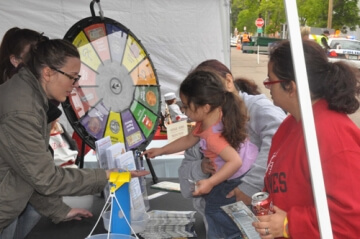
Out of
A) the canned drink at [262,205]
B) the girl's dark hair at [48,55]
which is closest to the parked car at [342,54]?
the canned drink at [262,205]

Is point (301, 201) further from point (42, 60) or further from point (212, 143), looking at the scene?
point (42, 60)

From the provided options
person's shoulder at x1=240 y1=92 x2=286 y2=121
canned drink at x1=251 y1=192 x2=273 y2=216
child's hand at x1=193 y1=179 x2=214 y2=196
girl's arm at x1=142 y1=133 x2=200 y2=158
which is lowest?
child's hand at x1=193 y1=179 x2=214 y2=196

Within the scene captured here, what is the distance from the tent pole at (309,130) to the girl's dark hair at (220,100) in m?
0.87

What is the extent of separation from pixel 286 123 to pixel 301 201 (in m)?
0.32

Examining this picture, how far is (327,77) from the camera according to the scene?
1.22 m

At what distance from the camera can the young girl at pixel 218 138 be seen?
1.77 m

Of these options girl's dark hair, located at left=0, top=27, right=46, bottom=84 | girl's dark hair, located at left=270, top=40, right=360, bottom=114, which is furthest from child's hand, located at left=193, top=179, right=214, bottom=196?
girl's dark hair, located at left=0, top=27, right=46, bottom=84

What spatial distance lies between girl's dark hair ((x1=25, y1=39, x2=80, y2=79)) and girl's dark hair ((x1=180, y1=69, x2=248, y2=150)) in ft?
1.66

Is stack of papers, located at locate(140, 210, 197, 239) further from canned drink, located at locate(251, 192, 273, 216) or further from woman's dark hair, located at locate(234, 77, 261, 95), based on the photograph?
canned drink, located at locate(251, 192, 273, 216)

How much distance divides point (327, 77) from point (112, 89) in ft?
4.97

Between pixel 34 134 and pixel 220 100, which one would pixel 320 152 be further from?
pixel 34 134

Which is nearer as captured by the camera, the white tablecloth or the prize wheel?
the prize wheel

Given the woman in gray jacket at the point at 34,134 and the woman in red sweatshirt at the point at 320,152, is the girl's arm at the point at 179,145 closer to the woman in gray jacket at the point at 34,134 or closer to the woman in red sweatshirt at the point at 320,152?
the woman in gray jacket at the point at 34,134

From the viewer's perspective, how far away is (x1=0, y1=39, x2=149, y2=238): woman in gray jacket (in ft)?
5.10
